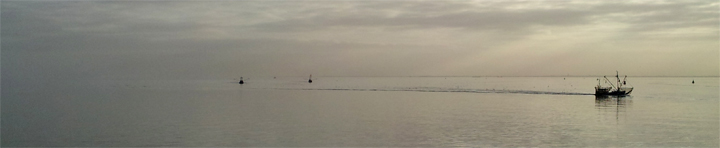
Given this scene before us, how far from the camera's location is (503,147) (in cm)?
2492

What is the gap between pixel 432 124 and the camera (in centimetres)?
3391

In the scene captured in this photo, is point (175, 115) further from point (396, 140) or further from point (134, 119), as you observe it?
point (396, 140)

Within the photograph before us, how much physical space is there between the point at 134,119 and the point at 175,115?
3.21 m

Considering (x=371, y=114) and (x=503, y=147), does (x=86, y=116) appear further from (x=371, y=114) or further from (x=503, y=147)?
(x=503, y=147)

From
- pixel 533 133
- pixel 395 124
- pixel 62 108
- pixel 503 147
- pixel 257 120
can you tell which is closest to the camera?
pixel 503 147

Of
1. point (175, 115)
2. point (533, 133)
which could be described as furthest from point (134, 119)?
point (533, 133)

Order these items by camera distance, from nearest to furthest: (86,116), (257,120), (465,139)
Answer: (465,139)
(257,120)
(86,116)

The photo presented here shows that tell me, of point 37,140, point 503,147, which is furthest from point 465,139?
point 37,140

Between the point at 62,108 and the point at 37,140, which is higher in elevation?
the point at 62,108

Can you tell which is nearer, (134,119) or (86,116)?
(134,119)

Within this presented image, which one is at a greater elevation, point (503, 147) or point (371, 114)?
point (371, 114)

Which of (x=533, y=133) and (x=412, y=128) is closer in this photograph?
(x=533, y=133)

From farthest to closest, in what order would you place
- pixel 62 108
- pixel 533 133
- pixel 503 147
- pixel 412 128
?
pixel 62 108 → pixel 412 128 → pixel 533 133 → pixel 503 147

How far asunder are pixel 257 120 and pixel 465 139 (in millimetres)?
14524
